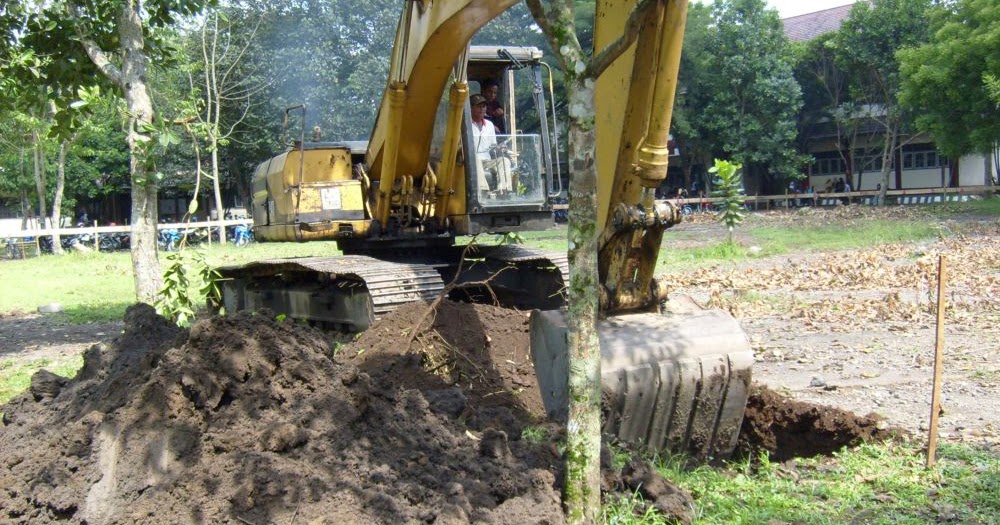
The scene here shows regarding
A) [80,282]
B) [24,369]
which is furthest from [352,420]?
[80,282]

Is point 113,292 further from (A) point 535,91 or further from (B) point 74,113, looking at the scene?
(A) point 535,91

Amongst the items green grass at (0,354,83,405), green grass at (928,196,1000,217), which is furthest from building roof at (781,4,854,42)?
green grass at (0,354,83,405)

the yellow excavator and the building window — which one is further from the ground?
the building window

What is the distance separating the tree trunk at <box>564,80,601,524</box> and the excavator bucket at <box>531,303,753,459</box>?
0.93 metres

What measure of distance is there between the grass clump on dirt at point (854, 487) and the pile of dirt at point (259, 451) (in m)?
0.93

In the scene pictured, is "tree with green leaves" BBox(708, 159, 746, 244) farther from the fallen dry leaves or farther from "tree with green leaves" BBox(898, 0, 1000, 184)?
"tree with green leaves" BBox(898, 0, 1000, 184)

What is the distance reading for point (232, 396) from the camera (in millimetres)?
5125

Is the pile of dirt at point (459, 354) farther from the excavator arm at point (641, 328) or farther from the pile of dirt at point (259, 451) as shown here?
the pile of dirt at point (259, 451)

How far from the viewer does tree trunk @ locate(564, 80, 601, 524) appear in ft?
14.1

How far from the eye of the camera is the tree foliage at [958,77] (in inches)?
1138

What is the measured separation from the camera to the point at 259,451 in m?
4.58

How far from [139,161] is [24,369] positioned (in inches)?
92.3

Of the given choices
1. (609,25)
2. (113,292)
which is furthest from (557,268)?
(113,292)

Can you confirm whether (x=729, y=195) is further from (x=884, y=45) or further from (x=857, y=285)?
(x=884, y=45)
